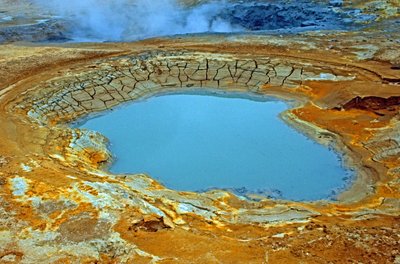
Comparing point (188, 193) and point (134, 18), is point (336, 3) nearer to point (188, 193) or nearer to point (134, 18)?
point (134, 18)

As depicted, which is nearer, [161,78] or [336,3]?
[161,78]

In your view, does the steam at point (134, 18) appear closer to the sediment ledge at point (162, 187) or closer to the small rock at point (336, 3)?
the sediment ledge at point (162, 187)

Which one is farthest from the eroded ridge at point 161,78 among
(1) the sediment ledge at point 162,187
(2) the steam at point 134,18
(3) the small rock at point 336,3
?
(3) the small rock at point 336,3

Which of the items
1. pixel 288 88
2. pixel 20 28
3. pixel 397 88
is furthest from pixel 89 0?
pixel 397 88

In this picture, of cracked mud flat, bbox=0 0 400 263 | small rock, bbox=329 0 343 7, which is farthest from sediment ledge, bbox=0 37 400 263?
small rock, bbox=329 0 343 7

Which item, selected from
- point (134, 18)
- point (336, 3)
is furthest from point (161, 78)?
point (336, 3)

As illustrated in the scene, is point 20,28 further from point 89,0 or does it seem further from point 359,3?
point 359,3

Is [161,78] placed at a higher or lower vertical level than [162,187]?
higher

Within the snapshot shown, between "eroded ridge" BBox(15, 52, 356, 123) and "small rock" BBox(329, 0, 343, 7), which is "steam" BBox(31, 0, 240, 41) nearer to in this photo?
"small rock" BBox(329, 0, 343, 7)
